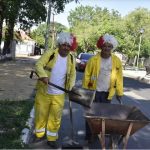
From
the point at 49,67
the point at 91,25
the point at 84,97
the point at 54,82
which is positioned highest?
the point at 49,67

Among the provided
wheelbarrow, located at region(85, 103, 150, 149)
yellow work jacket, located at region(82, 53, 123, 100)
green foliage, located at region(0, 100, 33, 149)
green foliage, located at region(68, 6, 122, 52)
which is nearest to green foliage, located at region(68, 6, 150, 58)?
green foliage, located at region(68, 6, 122, 52)

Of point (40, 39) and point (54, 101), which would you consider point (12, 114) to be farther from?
point (40, 39)

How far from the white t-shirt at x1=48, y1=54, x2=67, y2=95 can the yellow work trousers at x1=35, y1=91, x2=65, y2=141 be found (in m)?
0.11

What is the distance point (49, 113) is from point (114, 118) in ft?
5.66

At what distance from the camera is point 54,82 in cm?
896

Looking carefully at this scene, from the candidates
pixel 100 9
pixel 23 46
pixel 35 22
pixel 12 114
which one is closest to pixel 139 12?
pixel 23 46

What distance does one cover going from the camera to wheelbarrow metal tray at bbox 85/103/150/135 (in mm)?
7457

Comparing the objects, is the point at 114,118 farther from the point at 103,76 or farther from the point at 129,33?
the point at 129,33

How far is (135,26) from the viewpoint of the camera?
239 ft

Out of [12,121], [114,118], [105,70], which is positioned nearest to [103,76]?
[105,70]

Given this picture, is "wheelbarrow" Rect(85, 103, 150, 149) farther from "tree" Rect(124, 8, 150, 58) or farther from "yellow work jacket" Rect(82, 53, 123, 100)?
"tree" Rect(124, 8, 150, 58)

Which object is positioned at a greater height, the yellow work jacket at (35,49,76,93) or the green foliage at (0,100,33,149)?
the yellow work jacket at (35,49,76,93)

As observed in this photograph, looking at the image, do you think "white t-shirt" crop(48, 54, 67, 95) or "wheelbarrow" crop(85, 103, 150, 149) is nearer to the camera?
"wheelbarrow" crop(85, 103, 150, 149)

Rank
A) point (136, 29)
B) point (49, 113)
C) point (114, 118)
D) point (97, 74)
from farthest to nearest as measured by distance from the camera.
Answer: point (136, 29) → point (97, 74) → point (49, 113) → point (114, 118)
